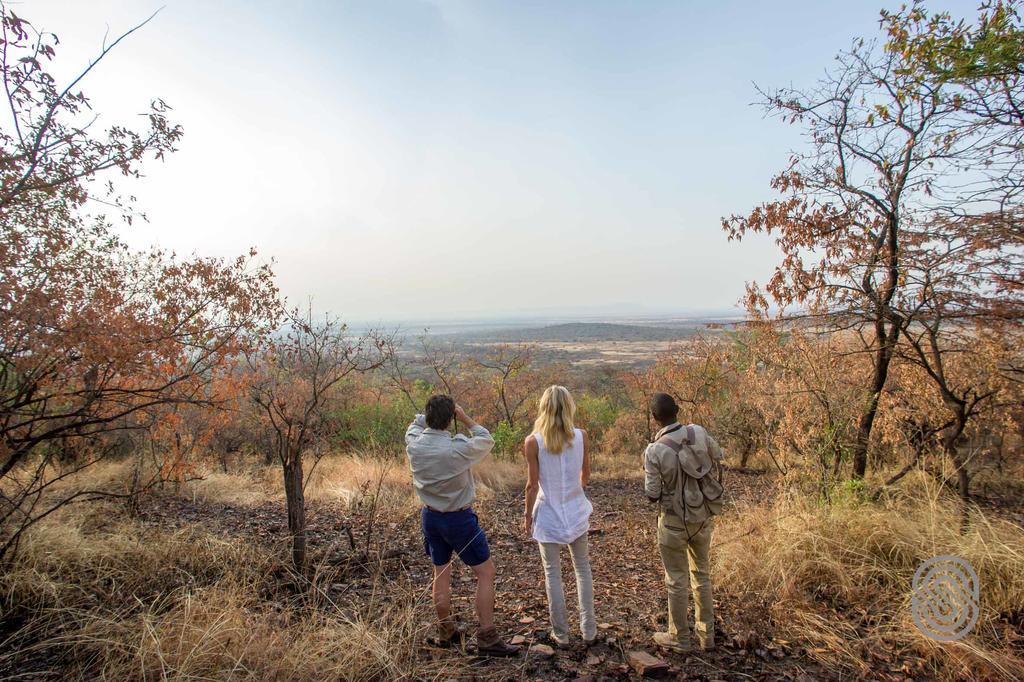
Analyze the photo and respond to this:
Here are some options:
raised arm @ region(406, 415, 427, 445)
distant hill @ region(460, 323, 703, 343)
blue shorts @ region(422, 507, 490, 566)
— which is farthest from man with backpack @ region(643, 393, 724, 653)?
distant hill @ region(460, 323, 703, 343)

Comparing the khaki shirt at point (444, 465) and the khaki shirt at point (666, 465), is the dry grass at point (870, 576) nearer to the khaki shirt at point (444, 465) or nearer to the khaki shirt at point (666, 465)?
the khaki shirt at point (666, 465)

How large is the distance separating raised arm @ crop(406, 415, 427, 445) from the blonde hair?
0.81m

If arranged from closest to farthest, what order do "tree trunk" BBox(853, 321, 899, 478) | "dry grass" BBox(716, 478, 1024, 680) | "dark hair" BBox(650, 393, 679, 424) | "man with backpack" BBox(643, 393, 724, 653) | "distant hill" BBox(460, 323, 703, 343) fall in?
"dry grass" BBox(716, 478, 1024, 680), "man with backpack" BBox(643, 393, 724, 653), "dark hair" BBox(650, 393, 679, 424), "tree trunk" BBox(853, 321, 899, 478), "distant hill" BBox(460, 323, 703, 343)

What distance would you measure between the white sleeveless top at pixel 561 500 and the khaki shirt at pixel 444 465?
0.46 meters

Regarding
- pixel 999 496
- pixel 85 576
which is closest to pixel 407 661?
pixel 85 576

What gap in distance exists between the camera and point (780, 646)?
3529mm

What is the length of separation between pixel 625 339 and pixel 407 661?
7259 cm

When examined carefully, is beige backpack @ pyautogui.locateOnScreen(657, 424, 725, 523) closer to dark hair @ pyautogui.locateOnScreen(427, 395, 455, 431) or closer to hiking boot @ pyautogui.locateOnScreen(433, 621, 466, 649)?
dark hair @ pyautogui.locateOnScreen(427, 395, 455, 431)

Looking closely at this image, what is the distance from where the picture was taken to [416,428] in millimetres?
3604

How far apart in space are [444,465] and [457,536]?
49 centimetres

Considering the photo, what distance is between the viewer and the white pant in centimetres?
350

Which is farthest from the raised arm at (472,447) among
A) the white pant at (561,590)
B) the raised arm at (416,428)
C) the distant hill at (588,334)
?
the distant hill at (588,334)

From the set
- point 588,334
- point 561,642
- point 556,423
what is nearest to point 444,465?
point 556,423

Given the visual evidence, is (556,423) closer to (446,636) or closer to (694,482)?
(694,482)
